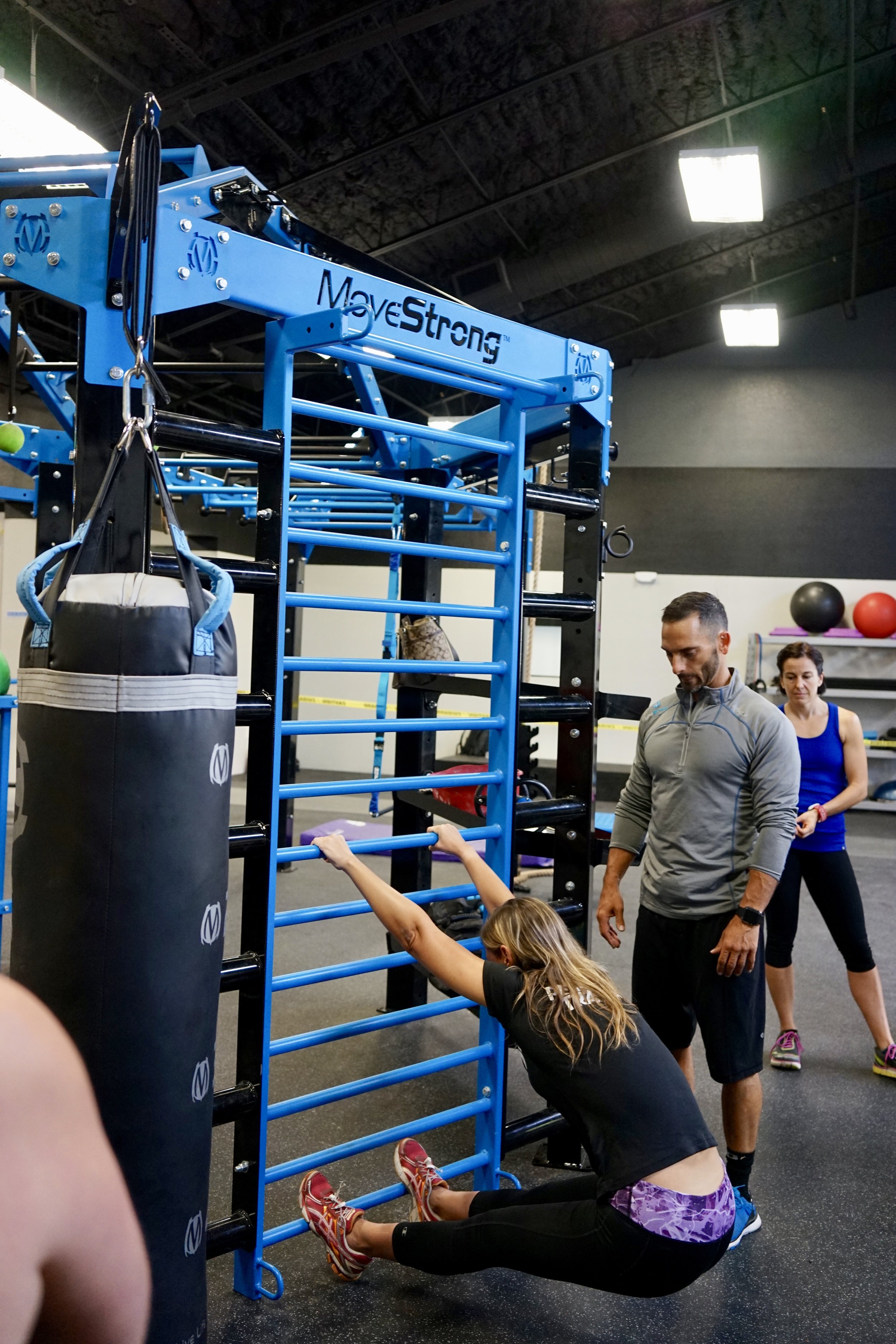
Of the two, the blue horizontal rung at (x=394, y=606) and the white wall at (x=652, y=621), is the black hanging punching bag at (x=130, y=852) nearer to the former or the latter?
the blue horizontal rung at (x=394, y=606)

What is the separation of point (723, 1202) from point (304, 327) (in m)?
1.91

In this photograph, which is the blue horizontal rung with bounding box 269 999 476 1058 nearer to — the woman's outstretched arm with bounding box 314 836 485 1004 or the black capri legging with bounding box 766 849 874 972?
the woman's outstretched arm with bounding box 314 836 485 1004

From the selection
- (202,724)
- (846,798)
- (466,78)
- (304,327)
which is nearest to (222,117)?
(466,78)

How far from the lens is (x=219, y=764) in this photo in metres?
1.32

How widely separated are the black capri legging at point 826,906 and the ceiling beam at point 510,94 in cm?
478

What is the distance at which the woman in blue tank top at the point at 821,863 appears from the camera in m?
3.48

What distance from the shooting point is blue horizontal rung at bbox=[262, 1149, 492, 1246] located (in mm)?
2156

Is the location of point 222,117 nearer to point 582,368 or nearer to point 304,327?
point 582,368

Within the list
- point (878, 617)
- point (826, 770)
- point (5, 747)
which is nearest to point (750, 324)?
point (878, 617)

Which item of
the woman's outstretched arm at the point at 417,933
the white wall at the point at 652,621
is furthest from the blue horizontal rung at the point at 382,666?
the white wall at the point at 652,621

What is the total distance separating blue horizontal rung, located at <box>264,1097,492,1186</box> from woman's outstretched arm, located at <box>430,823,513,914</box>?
1.74ft

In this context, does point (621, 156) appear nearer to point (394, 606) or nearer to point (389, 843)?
point (394, 606)

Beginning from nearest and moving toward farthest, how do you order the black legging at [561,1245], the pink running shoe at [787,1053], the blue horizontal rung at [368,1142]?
the black legging at [561,1245] < the blue horizontal rung at [368,1142] < the pink running shoe at [787,1053]

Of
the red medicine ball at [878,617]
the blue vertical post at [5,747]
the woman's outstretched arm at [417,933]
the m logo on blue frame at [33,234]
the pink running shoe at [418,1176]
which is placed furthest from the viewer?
the red medicine ball at [878,617]
